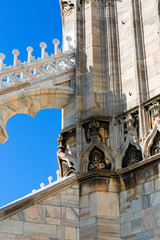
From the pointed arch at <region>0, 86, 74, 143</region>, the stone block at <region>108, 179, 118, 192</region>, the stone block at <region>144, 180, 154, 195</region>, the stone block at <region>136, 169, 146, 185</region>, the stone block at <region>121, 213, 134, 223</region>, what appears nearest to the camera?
the stone block at <region>144, 180, 154, 195</region>

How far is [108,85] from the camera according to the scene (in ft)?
39.5

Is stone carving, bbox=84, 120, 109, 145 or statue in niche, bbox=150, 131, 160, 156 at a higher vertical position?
stone carving, bbox=84, 120, 109, 145

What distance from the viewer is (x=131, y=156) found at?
1077cm

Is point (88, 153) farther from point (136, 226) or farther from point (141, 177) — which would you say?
point (136, 226)

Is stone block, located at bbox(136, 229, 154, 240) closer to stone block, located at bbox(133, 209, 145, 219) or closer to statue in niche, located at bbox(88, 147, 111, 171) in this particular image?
stone block, located at bbox(133, 209, 145, 219)

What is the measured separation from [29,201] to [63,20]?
624 cm

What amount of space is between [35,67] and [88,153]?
256 cm

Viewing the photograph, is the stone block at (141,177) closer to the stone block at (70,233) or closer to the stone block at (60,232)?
the stone block at (70,233)

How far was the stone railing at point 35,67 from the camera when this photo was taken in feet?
38.8

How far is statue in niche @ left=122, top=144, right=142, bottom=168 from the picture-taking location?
10.6m

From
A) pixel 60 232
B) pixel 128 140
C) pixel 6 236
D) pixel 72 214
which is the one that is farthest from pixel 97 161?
pixel 6 236

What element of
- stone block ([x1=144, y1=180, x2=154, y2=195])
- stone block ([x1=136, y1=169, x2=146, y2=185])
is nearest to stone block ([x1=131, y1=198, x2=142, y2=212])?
stone block ([x1=144, y1=180, x2=154, y2=195])

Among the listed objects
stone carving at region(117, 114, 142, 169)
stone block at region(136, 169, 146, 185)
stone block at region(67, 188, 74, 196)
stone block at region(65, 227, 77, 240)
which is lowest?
stone block at region(65, 227, 77, 240)

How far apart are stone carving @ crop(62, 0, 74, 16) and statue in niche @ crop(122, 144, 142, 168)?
5001mm
